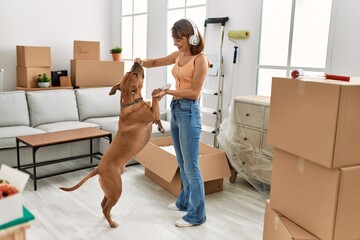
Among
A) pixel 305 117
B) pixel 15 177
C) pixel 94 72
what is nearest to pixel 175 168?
pixel 305 117

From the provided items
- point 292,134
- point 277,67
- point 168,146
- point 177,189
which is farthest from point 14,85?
point 292,134

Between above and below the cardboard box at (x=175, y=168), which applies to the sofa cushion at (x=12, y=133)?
above

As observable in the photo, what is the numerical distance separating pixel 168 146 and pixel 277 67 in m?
1.37

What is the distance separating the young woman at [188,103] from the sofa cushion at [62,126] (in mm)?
1657

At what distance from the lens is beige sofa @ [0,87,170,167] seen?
3.59 m

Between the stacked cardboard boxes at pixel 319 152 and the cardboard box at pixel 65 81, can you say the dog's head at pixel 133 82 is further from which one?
the cardboard box at pixel 65 81

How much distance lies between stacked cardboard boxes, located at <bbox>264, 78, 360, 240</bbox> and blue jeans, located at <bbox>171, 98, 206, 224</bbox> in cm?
69

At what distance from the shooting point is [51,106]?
13.8 ft

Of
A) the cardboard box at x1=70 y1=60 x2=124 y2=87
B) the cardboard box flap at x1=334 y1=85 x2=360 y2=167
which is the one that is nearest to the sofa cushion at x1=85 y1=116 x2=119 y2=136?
the cardboard box at x1=70 y1=60 x2=124 y2=87

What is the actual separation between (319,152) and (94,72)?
3.97m

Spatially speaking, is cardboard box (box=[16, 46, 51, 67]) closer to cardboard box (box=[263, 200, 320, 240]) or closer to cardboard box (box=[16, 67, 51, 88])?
cardboard box (box=[16, 67, 51, 88])

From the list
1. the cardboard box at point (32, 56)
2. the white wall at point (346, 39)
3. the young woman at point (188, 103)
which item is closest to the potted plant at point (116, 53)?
the cardboard box at point (32, 56)

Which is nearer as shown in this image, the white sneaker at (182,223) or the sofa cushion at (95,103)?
the white sneaker at (182,223)

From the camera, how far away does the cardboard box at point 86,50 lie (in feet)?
16.3
